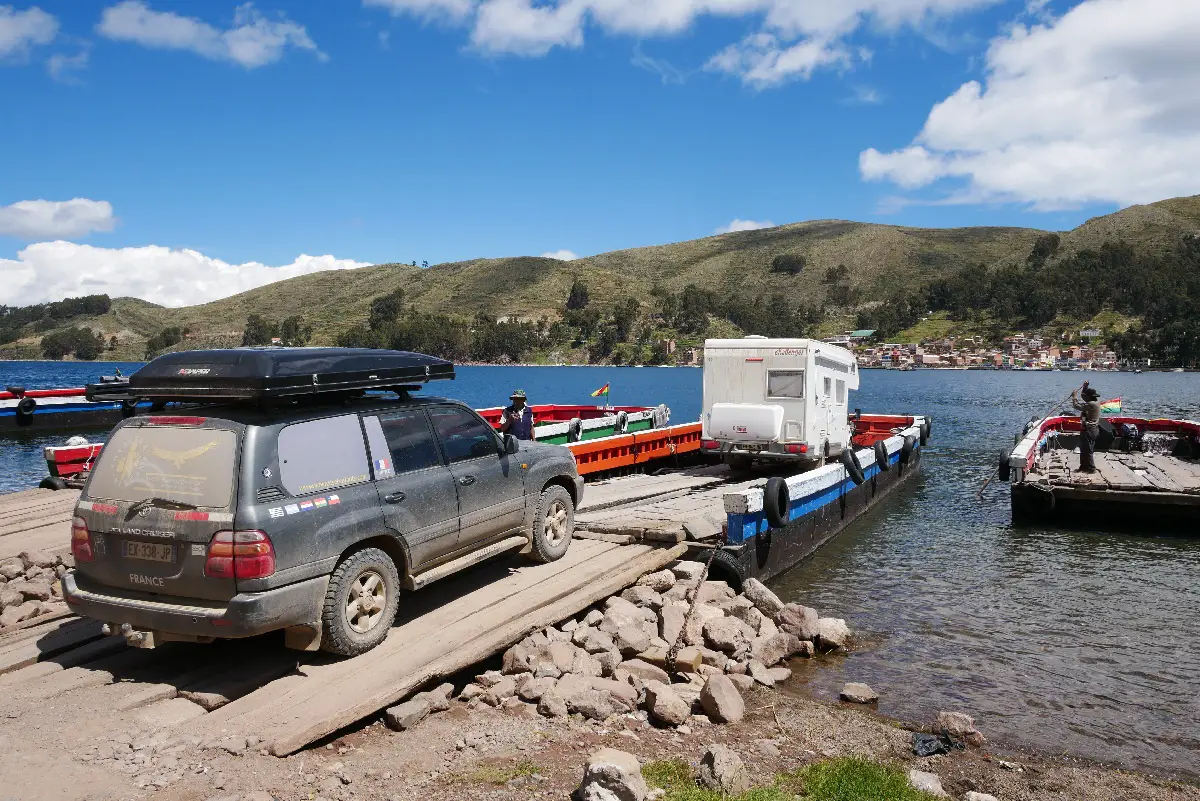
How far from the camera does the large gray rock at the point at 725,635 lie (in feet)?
28.8

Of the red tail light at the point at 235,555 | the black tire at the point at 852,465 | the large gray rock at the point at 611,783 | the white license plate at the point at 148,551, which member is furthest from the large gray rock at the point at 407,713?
the black tire at the point at 852,465

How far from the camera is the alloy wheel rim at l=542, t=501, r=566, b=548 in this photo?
985 centimetres

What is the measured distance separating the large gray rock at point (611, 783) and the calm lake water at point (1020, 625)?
158 inches

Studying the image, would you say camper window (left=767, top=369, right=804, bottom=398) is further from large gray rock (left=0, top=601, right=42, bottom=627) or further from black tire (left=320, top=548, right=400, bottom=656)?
large gray rock (left=0, top=601, right=42, bottom=627)

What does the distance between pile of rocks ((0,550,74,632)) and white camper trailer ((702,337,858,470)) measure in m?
12.1

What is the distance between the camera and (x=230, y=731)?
5680 mm

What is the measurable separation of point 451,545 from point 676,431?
1414 centimetres

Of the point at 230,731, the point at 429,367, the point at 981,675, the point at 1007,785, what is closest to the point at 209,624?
the point at 230,731

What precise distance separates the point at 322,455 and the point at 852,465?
43.2 feet

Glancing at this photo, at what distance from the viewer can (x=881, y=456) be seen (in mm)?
20266

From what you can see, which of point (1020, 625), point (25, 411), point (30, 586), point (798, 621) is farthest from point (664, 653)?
point (25, 411)

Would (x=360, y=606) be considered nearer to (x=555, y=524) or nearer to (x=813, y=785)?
(x=555, y=524)

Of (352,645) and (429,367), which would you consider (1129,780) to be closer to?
(352,645)

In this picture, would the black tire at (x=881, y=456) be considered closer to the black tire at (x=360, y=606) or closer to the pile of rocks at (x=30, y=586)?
the black tire at (x=360, y=606)
